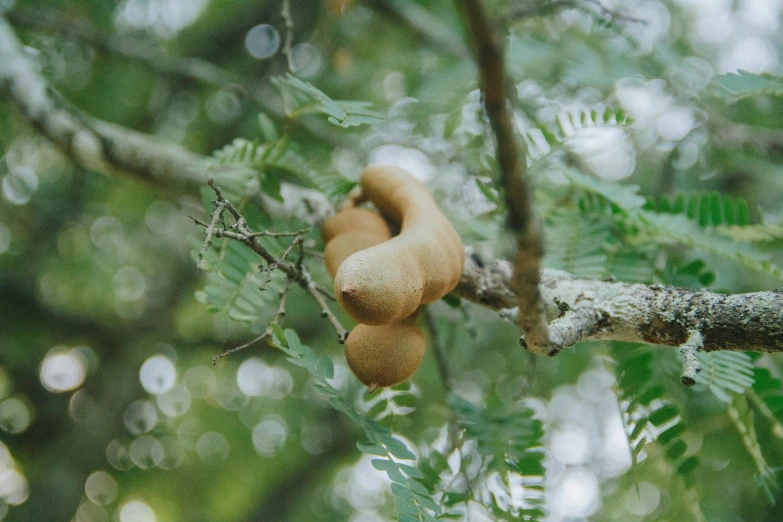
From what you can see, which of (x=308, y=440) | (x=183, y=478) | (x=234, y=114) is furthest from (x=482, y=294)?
(x=183, y=478)

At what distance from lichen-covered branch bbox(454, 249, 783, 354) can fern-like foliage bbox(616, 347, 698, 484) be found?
0.22 meters

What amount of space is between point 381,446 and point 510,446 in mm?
316

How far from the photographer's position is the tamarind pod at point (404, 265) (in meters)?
0.74

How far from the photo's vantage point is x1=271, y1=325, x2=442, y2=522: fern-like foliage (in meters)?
0.85

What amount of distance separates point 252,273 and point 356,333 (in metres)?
0.37

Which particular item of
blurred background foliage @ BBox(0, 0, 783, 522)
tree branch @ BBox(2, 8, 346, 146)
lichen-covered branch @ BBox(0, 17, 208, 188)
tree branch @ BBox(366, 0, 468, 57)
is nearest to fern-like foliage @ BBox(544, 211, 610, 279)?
blurred background foliage @ BBox(0, 0, 783, 522)

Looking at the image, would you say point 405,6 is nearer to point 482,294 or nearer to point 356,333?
point 482,294

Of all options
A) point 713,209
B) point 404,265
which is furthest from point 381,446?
point 713,209

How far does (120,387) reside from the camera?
3346 millimetres

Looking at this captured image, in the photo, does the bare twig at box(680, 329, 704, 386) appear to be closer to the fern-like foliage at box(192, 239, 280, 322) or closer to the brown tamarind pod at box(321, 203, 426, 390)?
the brown tamarind pod at box(321, 203, 426, 390)

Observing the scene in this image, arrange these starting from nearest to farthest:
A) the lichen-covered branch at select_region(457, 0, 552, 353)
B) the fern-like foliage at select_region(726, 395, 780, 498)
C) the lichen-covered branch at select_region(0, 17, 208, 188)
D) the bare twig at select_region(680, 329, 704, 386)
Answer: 1. the lichen-covered branch at select_region(457, 0, 552, 353)
2. the bare twig at select_region(680, 329, 704, 386)
3. the fern-like foliage at select_region(726, 395, 780, 498)
4. the lichen-covered branch at select_region(0, 17, 208, 188)

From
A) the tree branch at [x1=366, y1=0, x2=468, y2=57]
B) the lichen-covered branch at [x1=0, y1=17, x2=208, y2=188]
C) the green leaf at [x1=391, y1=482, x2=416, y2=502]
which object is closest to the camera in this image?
the green leaf at [x1=391, y1=482, x2=416, y2=502]

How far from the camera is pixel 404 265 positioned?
2.56 ft

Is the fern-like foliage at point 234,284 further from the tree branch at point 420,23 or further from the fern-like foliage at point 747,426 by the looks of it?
the tree branch at point 420,23
